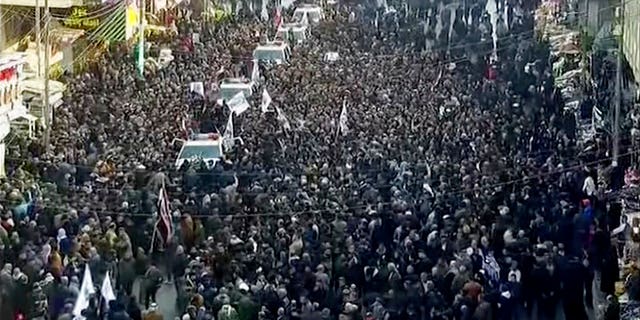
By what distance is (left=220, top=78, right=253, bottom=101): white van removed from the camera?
111 ft

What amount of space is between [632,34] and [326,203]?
15070mm

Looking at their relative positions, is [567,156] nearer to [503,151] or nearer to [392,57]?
[503,151]

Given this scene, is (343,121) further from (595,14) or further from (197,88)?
(595,14)

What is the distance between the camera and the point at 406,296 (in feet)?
67.9

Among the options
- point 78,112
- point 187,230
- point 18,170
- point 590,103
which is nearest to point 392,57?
point 590,103

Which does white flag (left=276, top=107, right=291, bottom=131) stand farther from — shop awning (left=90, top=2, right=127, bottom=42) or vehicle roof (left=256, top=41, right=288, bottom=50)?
shop awning (left=90, top=2, right=127, bottom=42)

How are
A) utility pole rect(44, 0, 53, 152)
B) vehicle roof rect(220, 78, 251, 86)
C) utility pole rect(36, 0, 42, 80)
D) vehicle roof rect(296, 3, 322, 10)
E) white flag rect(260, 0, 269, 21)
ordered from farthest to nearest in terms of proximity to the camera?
white flag rect(260, 0, 269, 21), vehicle roof rect(296, 3, 322, 10), vehicle roof rect(220, 78, 251, 86), utility pole rect(36, 0, 42, 80), utility pole rect(44, 0, 53, 152)

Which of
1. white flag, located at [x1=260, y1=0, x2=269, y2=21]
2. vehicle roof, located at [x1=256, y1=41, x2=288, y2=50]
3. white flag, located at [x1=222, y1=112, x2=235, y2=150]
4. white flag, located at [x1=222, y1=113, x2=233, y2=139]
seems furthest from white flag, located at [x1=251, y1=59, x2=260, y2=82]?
white flag, located at [x1=260, y1=0, x2=269, y2=21]

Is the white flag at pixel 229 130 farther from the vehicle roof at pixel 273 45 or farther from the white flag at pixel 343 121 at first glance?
the vehicle roof at pixel 273 45

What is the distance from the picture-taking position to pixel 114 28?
41.5 metres

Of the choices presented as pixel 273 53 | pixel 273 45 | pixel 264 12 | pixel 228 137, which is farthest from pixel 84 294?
pixel 264 12

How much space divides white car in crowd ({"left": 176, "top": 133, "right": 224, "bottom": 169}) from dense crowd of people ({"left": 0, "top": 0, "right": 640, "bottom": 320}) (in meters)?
0.28

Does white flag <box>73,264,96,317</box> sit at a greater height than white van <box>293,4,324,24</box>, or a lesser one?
greater

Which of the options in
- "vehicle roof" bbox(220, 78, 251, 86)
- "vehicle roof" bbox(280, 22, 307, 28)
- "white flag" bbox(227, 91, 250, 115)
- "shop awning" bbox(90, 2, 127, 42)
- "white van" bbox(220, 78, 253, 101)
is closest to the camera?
"white flag" bbox(227, 91, 250, 115)
